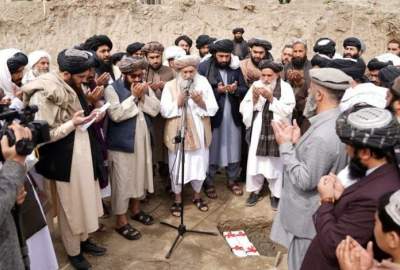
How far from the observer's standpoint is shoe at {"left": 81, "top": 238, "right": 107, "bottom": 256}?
4117 mm

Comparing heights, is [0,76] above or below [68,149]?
above

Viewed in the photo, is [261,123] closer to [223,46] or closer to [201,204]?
[223,46]

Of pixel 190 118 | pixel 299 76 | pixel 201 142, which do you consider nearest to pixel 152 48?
pixel 190 118

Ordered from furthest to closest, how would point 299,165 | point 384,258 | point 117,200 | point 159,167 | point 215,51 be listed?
point 159,167, point 215,51, point 117,200, point 299,165, point 384,258

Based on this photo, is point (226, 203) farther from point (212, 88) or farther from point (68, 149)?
point (68, 149)

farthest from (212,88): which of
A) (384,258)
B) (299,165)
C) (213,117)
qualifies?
(384,258)

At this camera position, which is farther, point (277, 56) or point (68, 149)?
point (277, 56)

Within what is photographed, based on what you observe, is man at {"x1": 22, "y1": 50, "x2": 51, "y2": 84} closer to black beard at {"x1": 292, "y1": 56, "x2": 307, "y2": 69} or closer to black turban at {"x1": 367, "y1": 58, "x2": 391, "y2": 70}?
black beard at {"x1": 292, "y1": 56, "x2": 307, "y2": 69}

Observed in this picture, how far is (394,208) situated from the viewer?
4.93 ft

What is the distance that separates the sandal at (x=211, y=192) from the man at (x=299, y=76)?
148cm

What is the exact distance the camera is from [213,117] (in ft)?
17.3

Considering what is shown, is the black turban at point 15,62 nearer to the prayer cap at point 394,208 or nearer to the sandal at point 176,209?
the sandal at point 176,209

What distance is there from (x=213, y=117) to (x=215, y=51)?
0.87 metres

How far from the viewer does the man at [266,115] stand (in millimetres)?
4707
